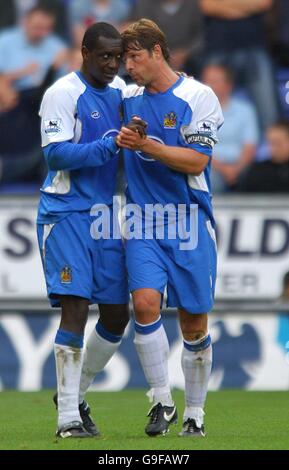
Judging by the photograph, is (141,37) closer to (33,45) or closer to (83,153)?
(83,153)

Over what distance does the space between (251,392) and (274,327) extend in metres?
0.75

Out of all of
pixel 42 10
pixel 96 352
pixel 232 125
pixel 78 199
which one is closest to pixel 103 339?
pixel 96 352

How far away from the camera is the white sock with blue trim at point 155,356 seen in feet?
26.2

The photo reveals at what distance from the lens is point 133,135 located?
25.4 feet

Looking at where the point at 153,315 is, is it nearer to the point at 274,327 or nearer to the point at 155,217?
the point at 155,217

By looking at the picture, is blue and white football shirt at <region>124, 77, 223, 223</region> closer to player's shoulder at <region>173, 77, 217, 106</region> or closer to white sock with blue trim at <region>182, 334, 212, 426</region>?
player's shoulder at <region>173, 77, 217, 106</region>

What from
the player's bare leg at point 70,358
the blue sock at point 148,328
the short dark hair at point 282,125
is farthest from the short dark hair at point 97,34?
the short dark hair at point 282,125

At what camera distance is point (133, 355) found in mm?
13094

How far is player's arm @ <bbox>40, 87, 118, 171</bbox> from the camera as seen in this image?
25.8 ft

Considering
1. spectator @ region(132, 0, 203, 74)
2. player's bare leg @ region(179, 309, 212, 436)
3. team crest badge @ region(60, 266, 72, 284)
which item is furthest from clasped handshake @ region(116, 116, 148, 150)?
spectator @ region(132, 0, 203, 74)

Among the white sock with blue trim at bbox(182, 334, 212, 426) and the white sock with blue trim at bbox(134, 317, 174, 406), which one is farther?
the white sock with blue trim at bbox(182, 334, 212, 426)

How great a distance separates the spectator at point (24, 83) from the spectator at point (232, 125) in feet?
4.87

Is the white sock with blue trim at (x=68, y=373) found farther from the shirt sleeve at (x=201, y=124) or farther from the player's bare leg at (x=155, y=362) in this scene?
the shirt sleeve at (x=201, y=124)

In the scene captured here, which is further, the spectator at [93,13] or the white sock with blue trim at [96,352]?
the spectator at [93,13]
